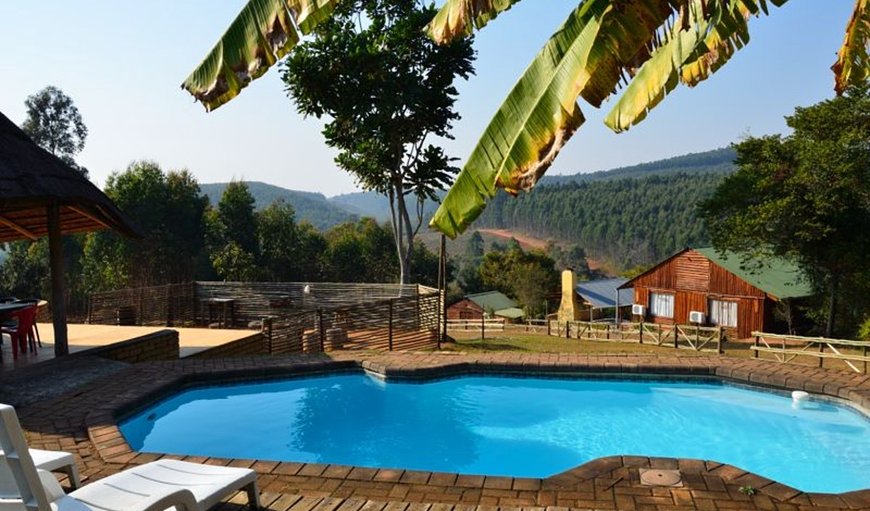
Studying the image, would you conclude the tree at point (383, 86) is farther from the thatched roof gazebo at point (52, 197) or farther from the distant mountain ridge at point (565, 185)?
the distant mountain ridge at point (565, 185)

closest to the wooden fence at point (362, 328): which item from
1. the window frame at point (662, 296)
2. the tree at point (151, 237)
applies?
the tree at point (151, 237)

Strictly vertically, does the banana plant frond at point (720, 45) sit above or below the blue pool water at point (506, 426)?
above

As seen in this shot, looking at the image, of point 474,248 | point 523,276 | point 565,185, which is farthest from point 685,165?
point 523,276

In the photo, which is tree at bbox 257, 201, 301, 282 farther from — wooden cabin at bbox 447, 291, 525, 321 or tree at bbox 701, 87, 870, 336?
tree at bbox 701, 87, 870, 336

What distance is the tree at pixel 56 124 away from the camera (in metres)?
42.0

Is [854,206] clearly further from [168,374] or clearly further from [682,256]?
[168,374]

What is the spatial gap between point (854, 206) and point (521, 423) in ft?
60.5

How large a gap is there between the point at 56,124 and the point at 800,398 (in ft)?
156

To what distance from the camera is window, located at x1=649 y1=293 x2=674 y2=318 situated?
3341 cm

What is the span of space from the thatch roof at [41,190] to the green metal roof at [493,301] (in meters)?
33.9

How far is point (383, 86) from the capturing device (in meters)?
18.2

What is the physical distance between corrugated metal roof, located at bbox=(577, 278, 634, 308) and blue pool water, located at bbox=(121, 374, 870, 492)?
3221 centimetres

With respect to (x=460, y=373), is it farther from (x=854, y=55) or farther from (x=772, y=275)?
(x=772, y=275)

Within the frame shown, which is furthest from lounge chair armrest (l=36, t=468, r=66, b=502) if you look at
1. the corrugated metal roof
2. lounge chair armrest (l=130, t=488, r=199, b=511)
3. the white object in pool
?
the corrugated metal roof
